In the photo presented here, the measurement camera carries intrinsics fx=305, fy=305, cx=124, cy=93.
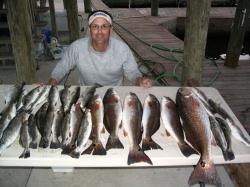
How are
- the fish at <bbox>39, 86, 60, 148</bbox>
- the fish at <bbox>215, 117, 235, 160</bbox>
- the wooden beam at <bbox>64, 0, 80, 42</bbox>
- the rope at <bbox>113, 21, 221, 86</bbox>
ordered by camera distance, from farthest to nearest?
the wooden beam at <bbox>64, 0, 80, 42</bbox> < the rope at <bbox>113, 21, 221, 86</bbox> < the fish at <bbox>39, 86, 60, 148</bbox> < the fish at <bbox>215, 117, 235, 160</bbox>

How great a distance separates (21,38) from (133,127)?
9.72 feet

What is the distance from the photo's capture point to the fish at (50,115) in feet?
7.93

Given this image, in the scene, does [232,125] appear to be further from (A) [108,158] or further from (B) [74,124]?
(B) [74,124]

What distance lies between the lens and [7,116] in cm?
272

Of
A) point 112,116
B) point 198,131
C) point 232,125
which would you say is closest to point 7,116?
point 112,116

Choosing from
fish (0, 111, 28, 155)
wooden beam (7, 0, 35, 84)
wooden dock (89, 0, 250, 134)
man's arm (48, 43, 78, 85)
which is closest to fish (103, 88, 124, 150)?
fish (0, 111, 28, 155)

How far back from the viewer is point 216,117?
2.78 metres

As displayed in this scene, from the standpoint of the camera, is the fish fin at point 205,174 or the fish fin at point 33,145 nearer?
the fish fin at point 205,174

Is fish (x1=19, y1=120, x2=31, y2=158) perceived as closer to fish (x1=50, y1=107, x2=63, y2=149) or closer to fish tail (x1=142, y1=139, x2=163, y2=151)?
fish (x1=50, y1=107, x2=63, y2=149)

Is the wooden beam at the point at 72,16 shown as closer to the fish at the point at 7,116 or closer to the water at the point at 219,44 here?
the fish at the point at 7,116

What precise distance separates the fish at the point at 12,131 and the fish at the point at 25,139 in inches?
1.6

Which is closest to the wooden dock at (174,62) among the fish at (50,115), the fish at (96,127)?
the fish at (96,127)

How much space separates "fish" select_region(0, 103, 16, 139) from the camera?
103 inches

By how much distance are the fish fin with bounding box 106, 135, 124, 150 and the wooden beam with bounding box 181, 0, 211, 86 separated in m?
1.69
